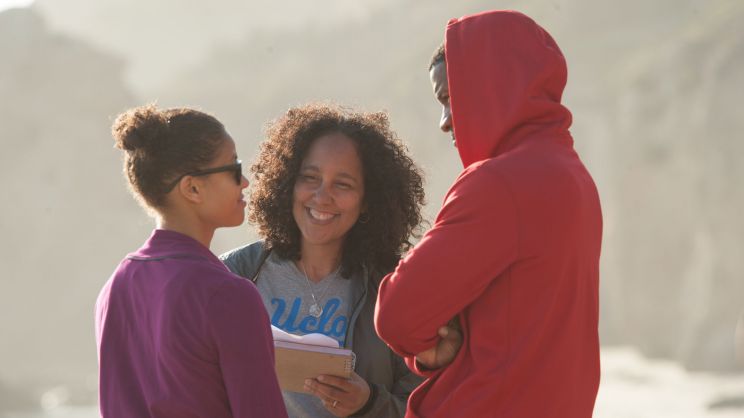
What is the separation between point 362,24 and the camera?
60.6 metres

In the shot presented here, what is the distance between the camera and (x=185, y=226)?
2.40 meters

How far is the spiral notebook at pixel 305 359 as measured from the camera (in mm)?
2730

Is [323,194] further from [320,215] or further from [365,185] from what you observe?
[365,185]

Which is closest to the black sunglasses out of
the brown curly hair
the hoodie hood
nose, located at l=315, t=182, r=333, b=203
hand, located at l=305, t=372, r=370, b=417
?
the brown curly hair

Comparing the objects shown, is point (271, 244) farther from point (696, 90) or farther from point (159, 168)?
point (696, 90)

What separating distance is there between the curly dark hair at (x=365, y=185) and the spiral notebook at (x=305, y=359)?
0.62 metres

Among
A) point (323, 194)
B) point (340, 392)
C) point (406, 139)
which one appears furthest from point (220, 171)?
point (406, 139)

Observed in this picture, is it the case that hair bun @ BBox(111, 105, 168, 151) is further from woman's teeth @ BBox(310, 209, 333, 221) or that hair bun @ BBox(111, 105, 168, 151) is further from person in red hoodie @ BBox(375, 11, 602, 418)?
woman's teeth @ BBox(310, 209, 333, 221)

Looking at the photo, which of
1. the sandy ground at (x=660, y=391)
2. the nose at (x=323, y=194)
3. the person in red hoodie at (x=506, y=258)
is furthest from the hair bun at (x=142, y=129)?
the sandy ground at (x=660, y=391)

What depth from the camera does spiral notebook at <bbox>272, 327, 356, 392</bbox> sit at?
2.73 m

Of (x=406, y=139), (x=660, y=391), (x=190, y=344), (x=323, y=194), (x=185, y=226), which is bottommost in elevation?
(x=190, y=344)

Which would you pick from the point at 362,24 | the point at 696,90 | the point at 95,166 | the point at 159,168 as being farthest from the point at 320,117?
the point at 362,24

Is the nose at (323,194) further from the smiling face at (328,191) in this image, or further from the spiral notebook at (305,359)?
the spiral notebook at (305,359)

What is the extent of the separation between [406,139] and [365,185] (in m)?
1.27
